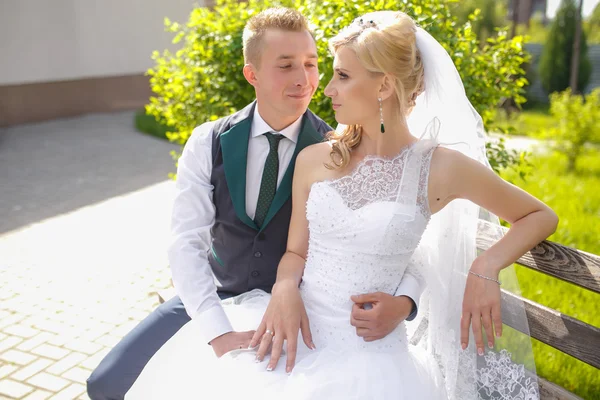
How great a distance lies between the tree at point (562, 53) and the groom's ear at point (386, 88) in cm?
2053

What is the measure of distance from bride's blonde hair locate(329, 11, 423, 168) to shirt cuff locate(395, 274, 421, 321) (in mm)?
655

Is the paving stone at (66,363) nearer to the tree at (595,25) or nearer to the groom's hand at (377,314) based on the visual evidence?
the groom's hand at (377,314)

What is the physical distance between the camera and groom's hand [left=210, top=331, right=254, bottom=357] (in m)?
2.36

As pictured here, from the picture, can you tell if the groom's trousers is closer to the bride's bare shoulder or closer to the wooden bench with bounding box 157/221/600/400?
the bride's bare shoulder

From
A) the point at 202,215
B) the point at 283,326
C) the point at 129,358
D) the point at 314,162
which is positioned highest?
the point at 314,162

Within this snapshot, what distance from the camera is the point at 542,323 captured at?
2.62 metres

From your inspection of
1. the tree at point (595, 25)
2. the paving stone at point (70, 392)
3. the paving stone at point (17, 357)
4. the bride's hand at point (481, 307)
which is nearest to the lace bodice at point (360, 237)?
the bride's hand at point (481, 307)

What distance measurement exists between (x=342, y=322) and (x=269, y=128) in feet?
3.10

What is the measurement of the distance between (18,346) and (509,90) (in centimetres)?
366

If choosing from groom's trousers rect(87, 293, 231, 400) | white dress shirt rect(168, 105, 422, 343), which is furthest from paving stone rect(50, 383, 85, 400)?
white dress shirt rect(168, 105, 422, 343)

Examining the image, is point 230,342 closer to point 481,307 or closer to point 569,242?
point 481,307

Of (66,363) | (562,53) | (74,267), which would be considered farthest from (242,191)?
(562,53)

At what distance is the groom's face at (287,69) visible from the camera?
8.61 ft

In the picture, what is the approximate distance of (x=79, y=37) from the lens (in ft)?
49.2
